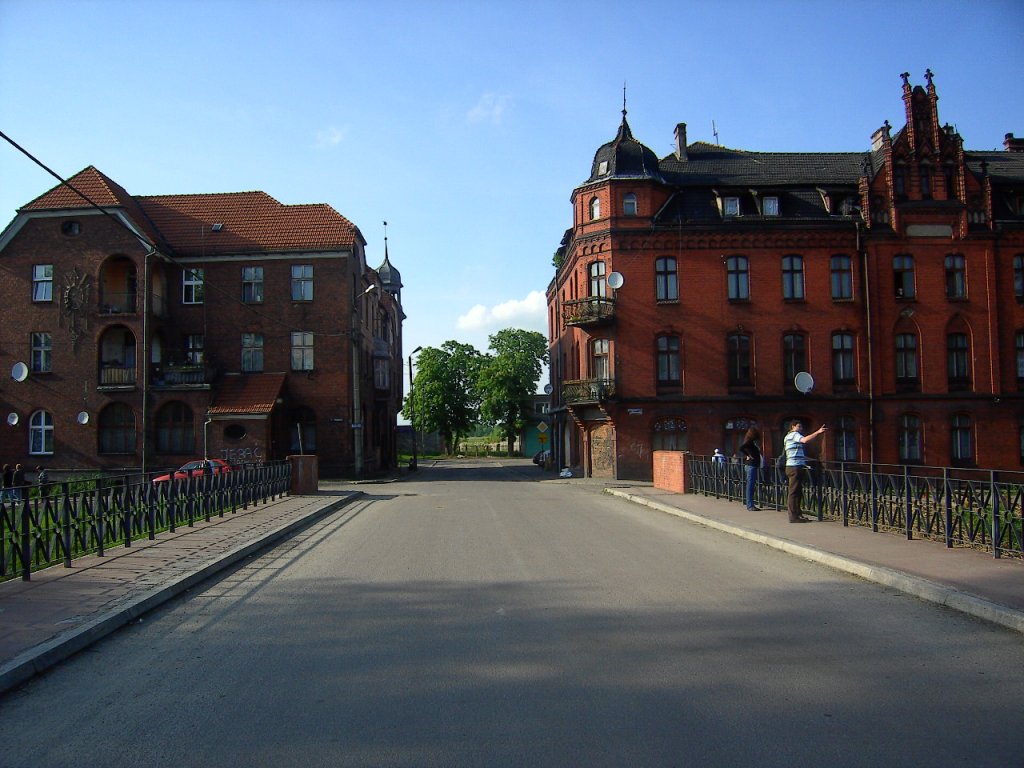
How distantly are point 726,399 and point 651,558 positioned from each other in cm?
2621

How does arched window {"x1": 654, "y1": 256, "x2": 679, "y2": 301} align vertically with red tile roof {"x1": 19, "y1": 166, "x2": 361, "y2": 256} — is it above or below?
below

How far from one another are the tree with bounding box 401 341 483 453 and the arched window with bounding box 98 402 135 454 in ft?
129

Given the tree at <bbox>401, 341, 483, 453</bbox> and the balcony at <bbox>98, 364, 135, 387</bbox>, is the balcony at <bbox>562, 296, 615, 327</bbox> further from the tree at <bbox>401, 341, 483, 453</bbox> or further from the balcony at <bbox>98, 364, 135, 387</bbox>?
the tree at <bbox>401, 341, 483, 453</bbox>

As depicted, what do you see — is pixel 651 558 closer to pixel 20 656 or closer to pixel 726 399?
pixel 20 656

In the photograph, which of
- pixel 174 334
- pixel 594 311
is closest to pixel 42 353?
pixel 174 334

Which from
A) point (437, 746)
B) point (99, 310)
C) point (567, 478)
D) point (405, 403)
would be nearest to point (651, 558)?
point (437, 746)

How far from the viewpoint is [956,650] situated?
6637 millimetres

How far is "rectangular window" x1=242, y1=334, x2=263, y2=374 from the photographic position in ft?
133

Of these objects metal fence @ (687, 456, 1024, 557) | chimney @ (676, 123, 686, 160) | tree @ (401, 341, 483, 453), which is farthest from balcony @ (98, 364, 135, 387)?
tree @ (401, 341, 483, 453)

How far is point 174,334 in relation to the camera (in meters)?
41.0

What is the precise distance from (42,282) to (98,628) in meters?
37.3

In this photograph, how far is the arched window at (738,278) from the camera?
3725 centimetres

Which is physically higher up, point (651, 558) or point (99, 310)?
point (99, 310)

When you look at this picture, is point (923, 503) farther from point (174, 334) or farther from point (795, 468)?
point (174, 334)
